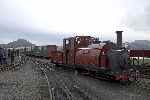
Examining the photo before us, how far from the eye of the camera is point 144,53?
24.0 meters

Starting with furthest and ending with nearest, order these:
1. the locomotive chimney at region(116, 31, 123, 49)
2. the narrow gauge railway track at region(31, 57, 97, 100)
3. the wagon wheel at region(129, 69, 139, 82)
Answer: the locomotive chimney at region(116, 31, 123, 49)
the wagon wheel at region(129, 69, 139, 82)
the narrow gauge railway track at region(31, 57, 97, 100)

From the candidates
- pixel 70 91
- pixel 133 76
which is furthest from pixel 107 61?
pixel 70 91

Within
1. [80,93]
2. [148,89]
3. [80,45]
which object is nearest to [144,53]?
[80,45]

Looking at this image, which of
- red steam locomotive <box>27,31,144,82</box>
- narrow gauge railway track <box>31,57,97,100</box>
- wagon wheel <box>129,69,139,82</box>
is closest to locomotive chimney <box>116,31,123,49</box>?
red steam locomotive <box>27,31,144,82</box>

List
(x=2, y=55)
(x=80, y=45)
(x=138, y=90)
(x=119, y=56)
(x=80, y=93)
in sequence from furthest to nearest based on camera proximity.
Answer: (x=2, y=55) → (x=80, y=45) → (x=119, y=56) → (x=138, y=90) → (x=80, y=93)

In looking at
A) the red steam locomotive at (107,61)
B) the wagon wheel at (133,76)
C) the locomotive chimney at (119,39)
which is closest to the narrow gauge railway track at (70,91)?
the red steam locomotive at (107,61)

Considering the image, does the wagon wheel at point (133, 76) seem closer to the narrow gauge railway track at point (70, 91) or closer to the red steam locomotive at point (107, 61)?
the red steam locomotive at point (107, 61)

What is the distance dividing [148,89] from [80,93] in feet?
12.7

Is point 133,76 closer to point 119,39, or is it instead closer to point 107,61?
point 107,61

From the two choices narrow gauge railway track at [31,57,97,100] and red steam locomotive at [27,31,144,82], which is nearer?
narrow gauge railway track at [31,57,97,100]

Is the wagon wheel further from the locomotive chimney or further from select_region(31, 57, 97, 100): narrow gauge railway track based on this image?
select_region(31, 57, 97, 100): narrow gauge railway track

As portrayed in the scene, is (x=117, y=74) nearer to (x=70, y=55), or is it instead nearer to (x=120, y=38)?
(x=120, y=38)

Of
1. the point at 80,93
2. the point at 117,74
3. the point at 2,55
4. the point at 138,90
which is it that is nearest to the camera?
the point at 80,93

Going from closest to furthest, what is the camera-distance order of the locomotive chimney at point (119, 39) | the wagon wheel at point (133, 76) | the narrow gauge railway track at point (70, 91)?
the narrow gauge railway track at point (70, 91) < the wagon wheel at point (133, 76) < the locomotive chimney at point (119, 39)
